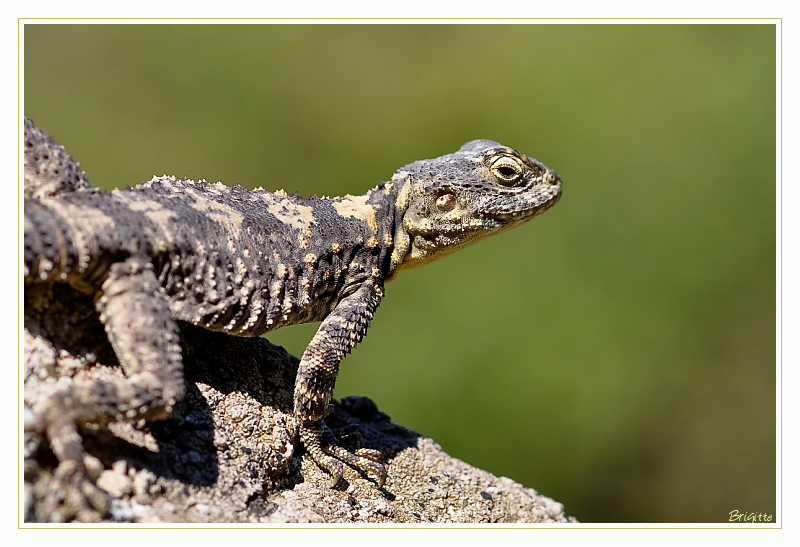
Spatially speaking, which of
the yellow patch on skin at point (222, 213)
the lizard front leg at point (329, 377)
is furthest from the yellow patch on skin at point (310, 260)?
the yellow patch on skin at point (222, 213)

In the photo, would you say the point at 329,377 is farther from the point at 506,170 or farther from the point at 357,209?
the point at 506,170

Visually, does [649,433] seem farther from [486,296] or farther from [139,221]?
[139,221]

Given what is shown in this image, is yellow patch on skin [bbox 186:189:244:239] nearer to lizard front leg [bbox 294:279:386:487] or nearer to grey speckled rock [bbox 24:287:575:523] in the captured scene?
grey speckled rock [bbox 24:287:575:523]

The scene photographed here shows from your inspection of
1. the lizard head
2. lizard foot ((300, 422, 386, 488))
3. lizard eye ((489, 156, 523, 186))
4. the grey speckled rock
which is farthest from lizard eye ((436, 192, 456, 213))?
lizard foot ((300, 422, 386, 488))

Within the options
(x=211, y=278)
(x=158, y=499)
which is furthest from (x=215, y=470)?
(x=211, y=278)

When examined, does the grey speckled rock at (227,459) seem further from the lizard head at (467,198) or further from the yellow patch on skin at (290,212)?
the lizard head at (467,198)
